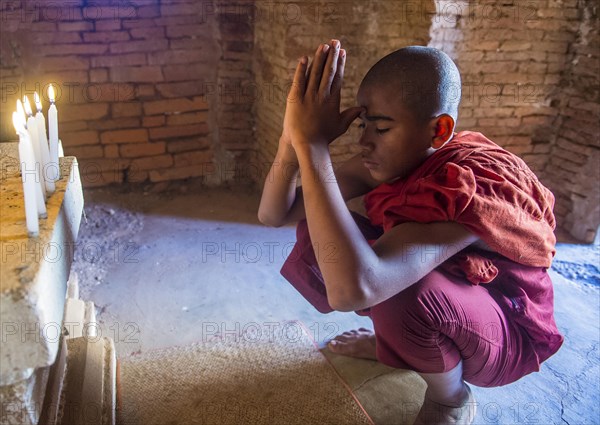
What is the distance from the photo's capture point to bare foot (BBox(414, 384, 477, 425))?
61.9 inches

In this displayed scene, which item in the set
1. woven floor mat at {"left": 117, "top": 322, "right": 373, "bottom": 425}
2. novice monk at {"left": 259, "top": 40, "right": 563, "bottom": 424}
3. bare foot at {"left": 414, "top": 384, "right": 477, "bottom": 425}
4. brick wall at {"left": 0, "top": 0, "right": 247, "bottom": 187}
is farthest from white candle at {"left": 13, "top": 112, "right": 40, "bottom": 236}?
brick wall at {"left": 0, "top": 0, "right": 247, "bottom": 187}

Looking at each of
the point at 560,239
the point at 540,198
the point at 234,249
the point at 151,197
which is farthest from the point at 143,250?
the point at 560,239

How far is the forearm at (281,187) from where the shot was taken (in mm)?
1584

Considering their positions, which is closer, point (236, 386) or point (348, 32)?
point (236, 386)

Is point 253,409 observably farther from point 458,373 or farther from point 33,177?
point 33,177

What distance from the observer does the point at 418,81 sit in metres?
1.41

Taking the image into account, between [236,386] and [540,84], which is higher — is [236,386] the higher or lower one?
the lower one

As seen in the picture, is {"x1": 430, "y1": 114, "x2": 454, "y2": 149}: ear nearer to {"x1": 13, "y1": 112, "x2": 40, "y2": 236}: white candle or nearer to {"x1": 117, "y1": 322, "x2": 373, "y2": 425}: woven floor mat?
{"x1": 117, "y1": 322, "x2": 373, "y2": 425}: woven floor mat

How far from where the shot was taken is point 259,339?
2098 millimetres

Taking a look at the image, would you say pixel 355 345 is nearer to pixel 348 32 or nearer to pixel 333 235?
pixel 333 235

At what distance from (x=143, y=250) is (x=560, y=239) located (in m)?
2.81

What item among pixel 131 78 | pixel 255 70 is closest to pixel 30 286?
pixel 131 78

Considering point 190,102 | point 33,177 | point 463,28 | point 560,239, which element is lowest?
point 560,239

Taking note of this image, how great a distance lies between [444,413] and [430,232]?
672 mm
